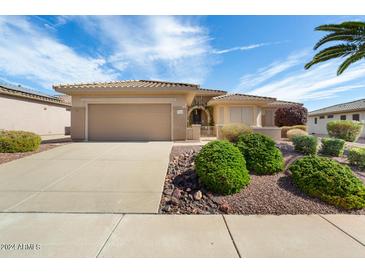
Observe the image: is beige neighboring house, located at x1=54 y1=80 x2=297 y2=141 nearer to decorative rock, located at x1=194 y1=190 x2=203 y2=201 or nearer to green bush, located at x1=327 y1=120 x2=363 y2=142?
green bush, located at x1=327 y1=120 x2=363 y2=142

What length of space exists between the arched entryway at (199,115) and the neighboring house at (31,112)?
41.6 ft

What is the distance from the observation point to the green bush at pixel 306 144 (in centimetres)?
697

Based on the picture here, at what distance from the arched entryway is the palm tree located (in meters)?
10.7

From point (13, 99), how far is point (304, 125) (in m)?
23.1

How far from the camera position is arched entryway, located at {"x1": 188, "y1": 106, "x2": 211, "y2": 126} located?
63.1 ft

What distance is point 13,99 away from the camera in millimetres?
15148

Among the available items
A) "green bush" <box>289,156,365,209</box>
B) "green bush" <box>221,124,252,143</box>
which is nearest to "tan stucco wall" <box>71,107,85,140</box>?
"green bush" <box>221,124,252,143</box>

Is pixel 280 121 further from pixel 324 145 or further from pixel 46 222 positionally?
pixel 46 222

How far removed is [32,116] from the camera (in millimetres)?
16828

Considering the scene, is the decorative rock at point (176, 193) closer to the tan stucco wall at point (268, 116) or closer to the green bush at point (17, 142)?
the green bush at point (17, 142)

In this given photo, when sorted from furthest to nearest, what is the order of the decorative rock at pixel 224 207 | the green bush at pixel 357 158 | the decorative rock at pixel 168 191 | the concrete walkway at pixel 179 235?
the green bush at pixel 357 158 → the decorative rock at pixel 168 191 → the decorative rock at pixel 224 207 → the concrete walkway at pixel 179 235

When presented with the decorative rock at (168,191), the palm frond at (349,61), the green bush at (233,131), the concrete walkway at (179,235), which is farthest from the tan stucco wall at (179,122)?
the palm frond at (349,61)

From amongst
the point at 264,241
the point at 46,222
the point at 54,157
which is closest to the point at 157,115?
the point at 54,157

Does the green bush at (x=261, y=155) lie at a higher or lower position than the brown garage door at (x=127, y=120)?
lower
